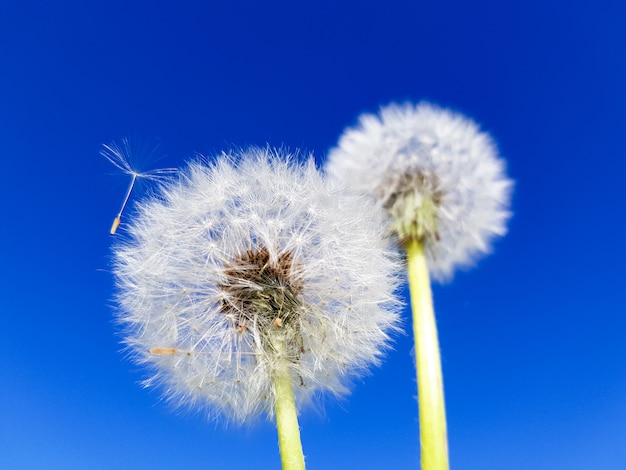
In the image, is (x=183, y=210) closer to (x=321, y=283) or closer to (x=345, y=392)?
(x=321, y=283)

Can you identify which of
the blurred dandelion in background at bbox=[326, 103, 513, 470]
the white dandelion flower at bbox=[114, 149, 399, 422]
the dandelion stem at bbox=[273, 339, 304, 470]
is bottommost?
the dandelion stem at bbox=[273, 339, 304, 470]

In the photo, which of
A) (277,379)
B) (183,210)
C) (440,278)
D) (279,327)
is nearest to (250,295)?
(279,327)

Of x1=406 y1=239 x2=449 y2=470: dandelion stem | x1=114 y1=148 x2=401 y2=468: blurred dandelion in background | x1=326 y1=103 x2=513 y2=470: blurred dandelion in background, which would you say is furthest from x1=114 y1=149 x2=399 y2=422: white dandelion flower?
x1=326 y1=103 x2=513 y2=470: blurred dandelion in background

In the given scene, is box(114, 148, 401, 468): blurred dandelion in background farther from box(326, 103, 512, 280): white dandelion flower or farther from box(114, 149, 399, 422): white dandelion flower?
box(326, 103, 512, 280): white dandelion flower

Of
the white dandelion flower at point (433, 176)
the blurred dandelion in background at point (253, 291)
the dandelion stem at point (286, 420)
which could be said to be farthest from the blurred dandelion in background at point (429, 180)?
the dandelion stem at point (286, 420)

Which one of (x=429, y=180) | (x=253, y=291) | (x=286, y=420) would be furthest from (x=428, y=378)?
(x=429, y=180)

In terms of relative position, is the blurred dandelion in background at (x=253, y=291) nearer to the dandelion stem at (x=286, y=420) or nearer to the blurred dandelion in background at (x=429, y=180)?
the dandelion stem at (x=286, y=420)
